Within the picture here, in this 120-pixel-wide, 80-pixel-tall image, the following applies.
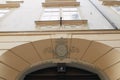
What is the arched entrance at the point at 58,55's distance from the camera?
623 cm

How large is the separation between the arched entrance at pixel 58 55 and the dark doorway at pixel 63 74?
0.20m

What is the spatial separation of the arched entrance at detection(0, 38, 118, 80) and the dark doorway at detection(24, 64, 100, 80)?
0.65 ft

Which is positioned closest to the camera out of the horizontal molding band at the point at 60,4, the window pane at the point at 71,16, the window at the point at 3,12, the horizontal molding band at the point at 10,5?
the window pane at the point at 71,16

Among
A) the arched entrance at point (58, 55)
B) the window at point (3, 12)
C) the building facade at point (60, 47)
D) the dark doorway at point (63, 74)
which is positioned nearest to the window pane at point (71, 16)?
the building facade at point (60, 47)

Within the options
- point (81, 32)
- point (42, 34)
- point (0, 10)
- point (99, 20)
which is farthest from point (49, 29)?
point (0, 10)

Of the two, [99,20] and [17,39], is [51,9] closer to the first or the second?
[99,20]

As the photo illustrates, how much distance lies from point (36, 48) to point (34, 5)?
12.9 ft

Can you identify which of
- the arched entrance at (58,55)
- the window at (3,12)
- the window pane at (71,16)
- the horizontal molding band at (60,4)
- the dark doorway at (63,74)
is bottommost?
the dark doorway at (63,74)

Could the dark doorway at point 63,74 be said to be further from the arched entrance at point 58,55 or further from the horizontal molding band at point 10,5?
the horizontal molding band at point 10,5

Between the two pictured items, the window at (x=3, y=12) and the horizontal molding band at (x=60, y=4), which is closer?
the window at (x=3, y=12)

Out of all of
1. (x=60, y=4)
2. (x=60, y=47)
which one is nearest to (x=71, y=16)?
(x=60, y=4)

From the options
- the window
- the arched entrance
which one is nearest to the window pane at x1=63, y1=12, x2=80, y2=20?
the arched entrance

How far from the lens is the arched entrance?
6.23 meters

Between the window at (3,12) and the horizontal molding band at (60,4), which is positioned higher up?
the horizontal molding band at (60,4)
